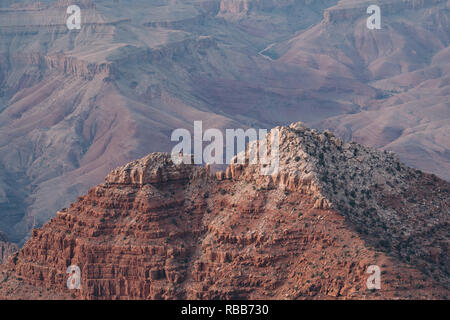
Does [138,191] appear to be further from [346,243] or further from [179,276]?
[346,243]

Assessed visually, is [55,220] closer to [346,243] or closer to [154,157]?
[154,157]

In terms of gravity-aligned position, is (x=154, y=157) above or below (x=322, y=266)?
above

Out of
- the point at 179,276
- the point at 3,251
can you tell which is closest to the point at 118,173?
the point at 179,276

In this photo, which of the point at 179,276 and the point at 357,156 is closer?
the point at 179,276
